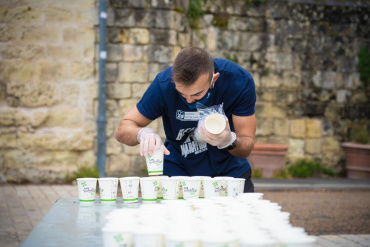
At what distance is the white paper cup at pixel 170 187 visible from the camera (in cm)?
322

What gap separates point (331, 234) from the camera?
6.73 m

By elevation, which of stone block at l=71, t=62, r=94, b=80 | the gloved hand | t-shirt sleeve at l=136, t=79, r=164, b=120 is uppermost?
stone block at l=71, t=62, r=94, b=80

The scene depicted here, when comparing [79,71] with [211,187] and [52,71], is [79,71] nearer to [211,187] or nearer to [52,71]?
[52,71]

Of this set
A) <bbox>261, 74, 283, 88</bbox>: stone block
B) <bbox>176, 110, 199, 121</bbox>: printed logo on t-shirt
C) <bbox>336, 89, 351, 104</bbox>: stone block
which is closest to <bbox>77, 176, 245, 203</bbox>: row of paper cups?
<bbox>176, 110, 199, 121</bbox>: printed logo on t-shirt

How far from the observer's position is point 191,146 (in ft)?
13.5

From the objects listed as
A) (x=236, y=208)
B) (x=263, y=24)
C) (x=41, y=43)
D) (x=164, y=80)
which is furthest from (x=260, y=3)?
(x=236, y=208)

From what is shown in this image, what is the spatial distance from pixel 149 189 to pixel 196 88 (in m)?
0.73

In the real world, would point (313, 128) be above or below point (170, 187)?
below

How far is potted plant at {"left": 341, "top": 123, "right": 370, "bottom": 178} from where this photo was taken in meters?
11.5

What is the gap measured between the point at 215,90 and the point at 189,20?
691cm

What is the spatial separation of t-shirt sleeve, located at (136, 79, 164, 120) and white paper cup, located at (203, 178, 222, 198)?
3.27 ft

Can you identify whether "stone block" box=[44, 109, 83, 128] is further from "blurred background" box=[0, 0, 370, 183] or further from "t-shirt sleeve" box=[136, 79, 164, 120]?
"t-shirt sleeve" box=[136, 79, 164, 120]

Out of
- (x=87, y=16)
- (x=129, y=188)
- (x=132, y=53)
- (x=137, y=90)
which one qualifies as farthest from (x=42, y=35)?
(x=129, y=188)

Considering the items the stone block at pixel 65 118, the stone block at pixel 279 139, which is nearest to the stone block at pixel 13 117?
the stone block at pixel 65 118
